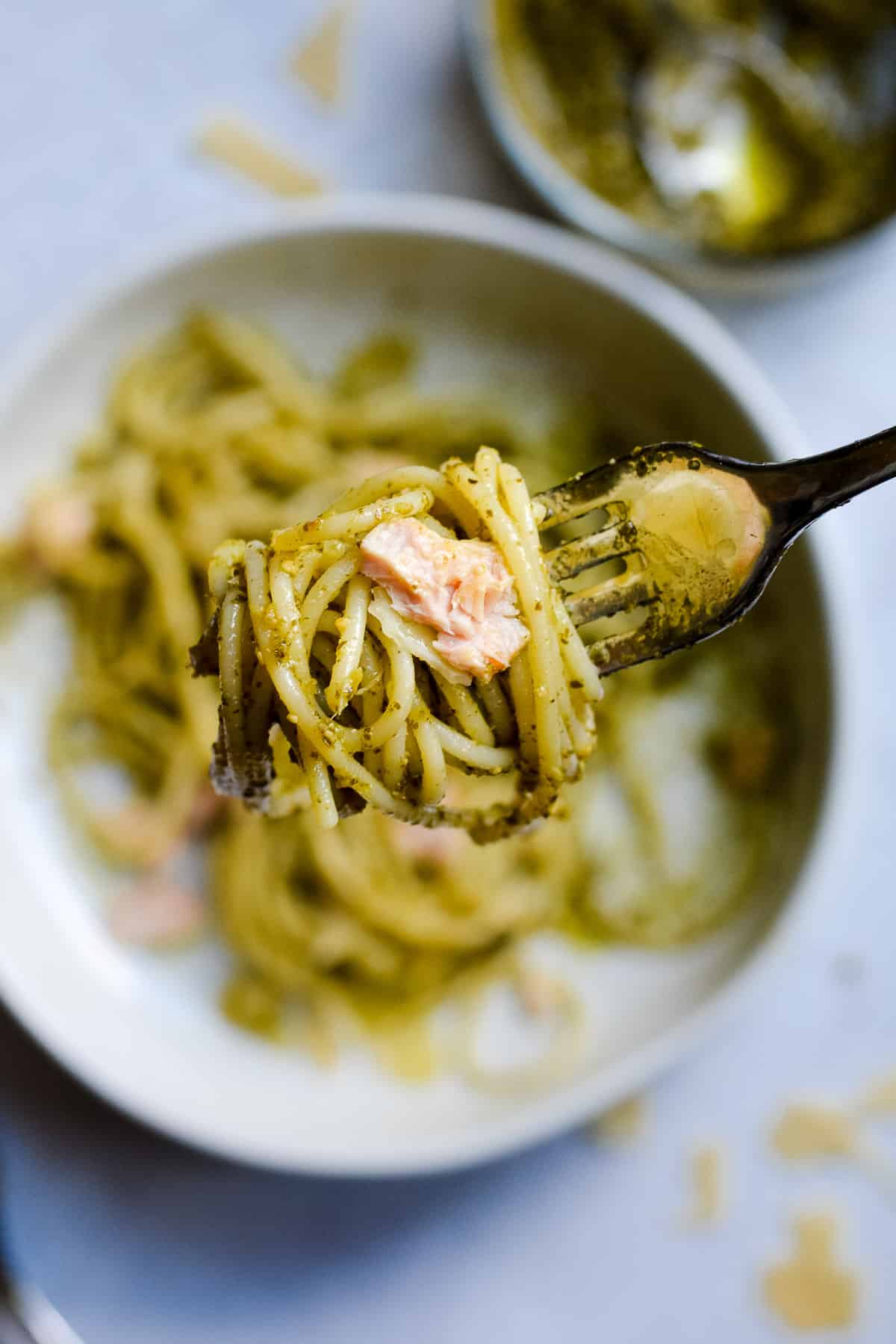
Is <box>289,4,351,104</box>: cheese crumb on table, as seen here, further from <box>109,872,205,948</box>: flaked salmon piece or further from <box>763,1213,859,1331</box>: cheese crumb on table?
<box>763,1213,859,1331</box>: cheese crumb on table

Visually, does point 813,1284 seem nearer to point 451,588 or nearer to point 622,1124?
point 622,1124

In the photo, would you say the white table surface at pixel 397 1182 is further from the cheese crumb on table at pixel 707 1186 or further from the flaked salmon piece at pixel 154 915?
the flaked salmon piece at pixel 154 915

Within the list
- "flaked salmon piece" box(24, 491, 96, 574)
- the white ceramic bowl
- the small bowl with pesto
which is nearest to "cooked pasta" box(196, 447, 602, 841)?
the white ceramic bowl

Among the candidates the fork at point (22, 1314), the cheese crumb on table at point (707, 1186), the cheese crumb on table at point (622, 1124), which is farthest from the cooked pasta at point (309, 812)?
the fork at point (22, 1314)

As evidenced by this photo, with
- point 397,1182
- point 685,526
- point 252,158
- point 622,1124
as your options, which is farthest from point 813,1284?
point 252,158

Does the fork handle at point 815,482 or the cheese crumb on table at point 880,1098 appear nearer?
the fork handle at point 815,482

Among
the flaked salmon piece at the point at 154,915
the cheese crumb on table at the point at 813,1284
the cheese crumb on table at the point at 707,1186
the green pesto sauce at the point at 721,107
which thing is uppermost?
the green pesto sauce at the point at 721,107

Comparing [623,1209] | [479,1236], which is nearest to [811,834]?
[623,1209]
